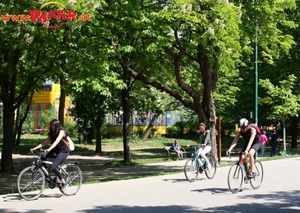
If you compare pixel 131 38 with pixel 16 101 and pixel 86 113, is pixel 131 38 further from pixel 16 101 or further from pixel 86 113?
pixel 86 113

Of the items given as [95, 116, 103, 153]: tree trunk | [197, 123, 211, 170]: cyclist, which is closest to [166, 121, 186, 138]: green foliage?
[95, 116, 103, 153]: tree trunk

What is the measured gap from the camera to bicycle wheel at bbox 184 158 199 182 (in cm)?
1356

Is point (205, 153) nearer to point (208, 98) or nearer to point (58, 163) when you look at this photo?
point (58, 163)

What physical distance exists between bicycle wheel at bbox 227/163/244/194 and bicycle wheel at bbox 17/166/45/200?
14.1 ft

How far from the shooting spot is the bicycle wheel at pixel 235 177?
11031 millimetres

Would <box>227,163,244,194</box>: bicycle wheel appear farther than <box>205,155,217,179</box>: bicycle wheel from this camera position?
No

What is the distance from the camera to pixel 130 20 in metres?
15.3

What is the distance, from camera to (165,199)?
1016 cm

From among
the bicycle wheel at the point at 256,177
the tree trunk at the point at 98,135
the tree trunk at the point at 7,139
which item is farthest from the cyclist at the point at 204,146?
the tree trunk at the point at 98,135

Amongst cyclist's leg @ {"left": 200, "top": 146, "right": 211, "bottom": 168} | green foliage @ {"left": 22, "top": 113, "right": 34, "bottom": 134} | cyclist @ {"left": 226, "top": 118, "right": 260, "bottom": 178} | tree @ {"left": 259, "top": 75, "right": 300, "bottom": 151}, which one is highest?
tree @ {"left": 259, "top": 75, "right": 300, "bottom": 151}

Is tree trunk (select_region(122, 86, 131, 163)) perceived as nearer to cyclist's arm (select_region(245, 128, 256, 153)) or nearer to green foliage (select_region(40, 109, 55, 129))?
cyclist's arm (select_region(245, 128, 256, 153))

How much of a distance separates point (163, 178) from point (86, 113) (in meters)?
18.5

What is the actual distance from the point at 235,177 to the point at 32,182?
4.71m

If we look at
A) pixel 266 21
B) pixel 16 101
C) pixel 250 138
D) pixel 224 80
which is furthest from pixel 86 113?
pixel 250 138
